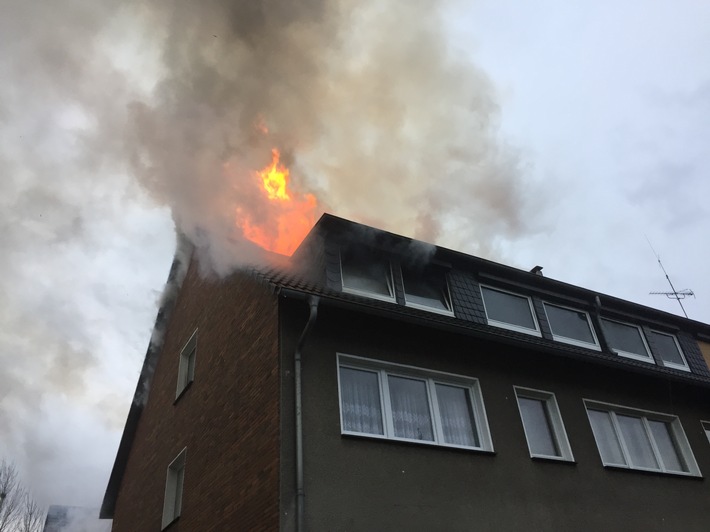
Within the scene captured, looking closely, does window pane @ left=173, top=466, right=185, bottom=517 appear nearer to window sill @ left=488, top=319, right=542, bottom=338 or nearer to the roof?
window sill @ left=488, top=319, right=542, bottom=338

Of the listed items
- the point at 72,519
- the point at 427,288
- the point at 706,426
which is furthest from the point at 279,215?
the point at 72,519

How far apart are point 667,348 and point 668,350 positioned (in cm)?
5

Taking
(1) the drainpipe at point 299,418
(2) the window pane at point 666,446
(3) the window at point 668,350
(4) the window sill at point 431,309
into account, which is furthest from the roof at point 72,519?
(3) the window at point 668,350

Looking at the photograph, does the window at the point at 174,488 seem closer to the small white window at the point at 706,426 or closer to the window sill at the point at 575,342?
the window sill at the point at 575,342

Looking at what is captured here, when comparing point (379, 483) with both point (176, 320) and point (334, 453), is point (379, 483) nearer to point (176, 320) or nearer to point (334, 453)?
point (334, 453)

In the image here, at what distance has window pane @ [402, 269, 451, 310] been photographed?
10.9 metres

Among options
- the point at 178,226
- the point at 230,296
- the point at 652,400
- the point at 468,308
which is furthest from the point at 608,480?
the point at 178,226

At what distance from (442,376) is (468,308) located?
1868mm

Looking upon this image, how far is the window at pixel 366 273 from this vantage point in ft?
33.9

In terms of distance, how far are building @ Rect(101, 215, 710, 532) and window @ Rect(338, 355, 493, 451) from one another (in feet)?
0.08

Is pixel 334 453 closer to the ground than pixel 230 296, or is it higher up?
closer to the ground

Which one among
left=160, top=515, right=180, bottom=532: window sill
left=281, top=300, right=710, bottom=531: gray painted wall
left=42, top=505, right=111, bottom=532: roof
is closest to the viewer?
left=281, top=300, right=710, bottom=531: gray painted wall

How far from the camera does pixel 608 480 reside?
33.6 ft

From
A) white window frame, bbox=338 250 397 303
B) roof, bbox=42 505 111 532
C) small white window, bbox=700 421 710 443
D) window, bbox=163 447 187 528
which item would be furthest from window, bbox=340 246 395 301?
roof, bbox=42 505 111 532
